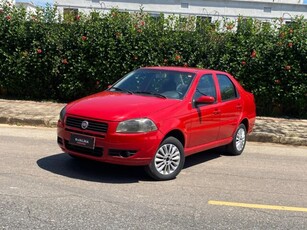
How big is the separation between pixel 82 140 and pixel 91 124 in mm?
270

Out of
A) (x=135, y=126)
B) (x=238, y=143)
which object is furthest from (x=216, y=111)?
(x=135, y=126)

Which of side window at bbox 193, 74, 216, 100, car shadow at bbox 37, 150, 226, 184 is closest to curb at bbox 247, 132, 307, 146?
side window at bbox 193, 74, 216, 100

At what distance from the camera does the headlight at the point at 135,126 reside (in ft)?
17.8

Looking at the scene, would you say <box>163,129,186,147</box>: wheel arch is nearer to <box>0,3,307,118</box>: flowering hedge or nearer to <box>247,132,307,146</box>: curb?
<box>247,132,307,146</box>: curb

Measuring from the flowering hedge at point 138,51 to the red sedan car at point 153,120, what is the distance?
4765 mm

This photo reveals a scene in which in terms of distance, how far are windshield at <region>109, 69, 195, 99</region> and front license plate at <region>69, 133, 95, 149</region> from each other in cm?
128

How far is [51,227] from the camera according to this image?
160 inches

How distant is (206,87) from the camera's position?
6.88m

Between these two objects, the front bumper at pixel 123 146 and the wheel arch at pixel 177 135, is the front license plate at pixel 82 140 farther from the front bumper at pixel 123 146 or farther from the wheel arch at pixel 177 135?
the wheel arch at pixel 177 135

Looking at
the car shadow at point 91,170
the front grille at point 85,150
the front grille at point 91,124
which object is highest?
the front grille at point 91,124

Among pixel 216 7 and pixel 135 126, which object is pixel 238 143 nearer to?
pixel 135 126

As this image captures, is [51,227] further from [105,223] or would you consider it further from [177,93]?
[177,93]

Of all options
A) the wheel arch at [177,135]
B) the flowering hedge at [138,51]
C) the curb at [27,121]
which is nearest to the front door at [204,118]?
the wheel arch at [177,135]

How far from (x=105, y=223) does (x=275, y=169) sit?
376cm
